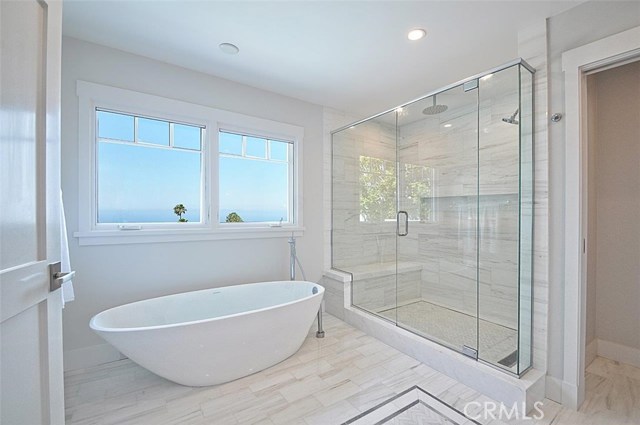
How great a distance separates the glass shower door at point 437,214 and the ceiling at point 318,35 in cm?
56

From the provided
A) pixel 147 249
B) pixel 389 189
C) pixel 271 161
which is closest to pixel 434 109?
pixel 389 189

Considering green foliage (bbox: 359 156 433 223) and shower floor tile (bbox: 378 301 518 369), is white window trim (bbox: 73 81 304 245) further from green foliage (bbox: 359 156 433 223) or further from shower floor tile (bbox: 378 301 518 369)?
shower floor tile (bbox: 378 301 518 369)

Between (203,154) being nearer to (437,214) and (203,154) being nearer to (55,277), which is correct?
(55,277)

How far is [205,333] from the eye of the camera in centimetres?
176

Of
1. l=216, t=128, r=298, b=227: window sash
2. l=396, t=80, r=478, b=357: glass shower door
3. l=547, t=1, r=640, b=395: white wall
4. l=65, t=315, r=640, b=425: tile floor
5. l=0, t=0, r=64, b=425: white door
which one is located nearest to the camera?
l=0, t=0, r=64, b=425: white door

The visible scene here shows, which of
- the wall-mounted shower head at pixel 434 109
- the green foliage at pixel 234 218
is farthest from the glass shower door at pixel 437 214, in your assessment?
the green foliage at pixel 234 218

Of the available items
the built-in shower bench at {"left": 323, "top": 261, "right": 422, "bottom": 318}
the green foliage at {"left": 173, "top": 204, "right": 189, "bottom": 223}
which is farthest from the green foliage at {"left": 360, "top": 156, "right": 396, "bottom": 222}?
the green foliage at {"left": 173, "top": 204, "right": 189, "bottom": 223}

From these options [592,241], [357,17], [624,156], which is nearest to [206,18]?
[357,17]

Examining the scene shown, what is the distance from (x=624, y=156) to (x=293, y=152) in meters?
2.98

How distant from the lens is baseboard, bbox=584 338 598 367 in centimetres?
222

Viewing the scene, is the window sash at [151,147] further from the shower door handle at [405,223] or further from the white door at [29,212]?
the shower door handle at [405,223]

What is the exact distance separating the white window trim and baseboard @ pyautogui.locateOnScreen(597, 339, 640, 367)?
2.94m

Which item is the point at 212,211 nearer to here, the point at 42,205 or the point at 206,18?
the point at 206,18

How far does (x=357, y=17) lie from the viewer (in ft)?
6.13
